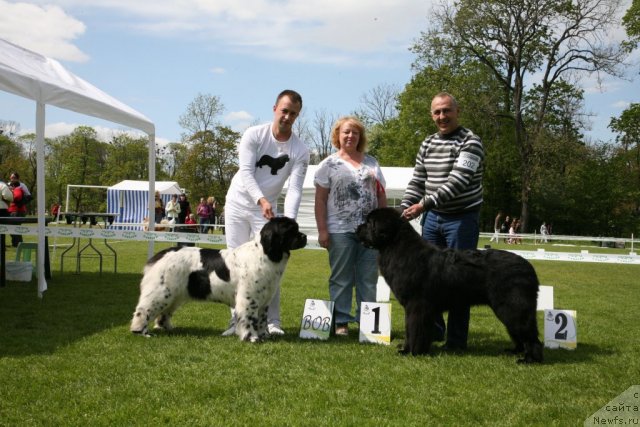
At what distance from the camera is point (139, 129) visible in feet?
31.2

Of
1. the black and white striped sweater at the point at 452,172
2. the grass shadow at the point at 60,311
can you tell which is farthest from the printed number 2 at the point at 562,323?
the grass shadow at the point at 60,311

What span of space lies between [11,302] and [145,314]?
284cm

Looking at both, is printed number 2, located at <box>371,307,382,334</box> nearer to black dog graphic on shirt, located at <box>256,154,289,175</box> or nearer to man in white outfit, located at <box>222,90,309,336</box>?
man in white outfit, located at <box>222,90,309,336</box>

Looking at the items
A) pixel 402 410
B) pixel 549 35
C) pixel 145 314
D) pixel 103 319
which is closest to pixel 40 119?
pixel 103 319

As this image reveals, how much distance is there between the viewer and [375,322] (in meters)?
5.21

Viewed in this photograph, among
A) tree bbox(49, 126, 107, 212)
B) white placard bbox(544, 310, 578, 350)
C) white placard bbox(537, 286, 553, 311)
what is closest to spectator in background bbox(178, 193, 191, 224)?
white placard bbox(537, 286, 553, 311)

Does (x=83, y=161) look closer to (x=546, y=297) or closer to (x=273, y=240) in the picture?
(x=273, y=240)

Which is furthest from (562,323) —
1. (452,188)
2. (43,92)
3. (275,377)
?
(43,92)

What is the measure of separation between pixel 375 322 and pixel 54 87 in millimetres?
5300

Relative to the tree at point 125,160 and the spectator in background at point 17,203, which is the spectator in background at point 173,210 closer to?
the spectator in background at point 17,203

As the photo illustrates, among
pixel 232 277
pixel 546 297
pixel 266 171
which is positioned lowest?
pixel 546 297

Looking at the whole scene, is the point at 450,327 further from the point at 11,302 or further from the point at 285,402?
the point at 11,302

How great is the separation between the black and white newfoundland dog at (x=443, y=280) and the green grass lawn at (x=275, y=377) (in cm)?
26

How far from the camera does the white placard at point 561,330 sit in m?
5.16
